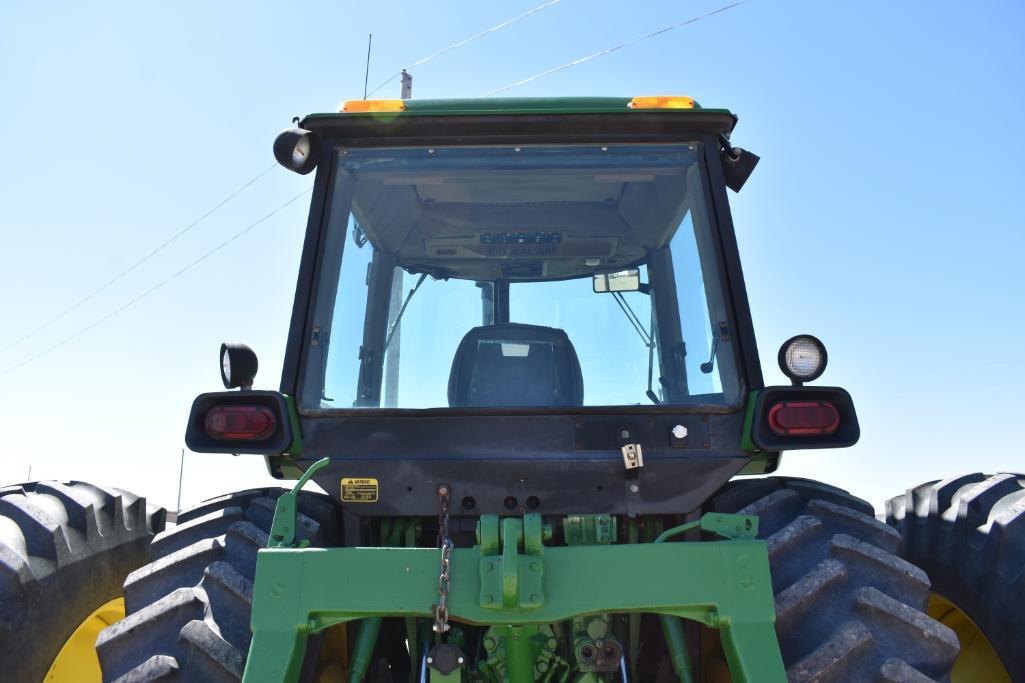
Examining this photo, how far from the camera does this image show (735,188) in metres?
3.36

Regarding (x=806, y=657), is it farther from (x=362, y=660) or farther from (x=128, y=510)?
(x=128, y=510)

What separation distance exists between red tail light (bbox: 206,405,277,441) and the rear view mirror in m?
1.25

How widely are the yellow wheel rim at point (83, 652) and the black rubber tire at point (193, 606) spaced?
903 millimetres

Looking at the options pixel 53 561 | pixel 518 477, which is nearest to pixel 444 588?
pixel 518 477

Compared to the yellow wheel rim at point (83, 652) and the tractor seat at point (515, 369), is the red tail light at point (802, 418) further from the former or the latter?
the yellow wheel rim at point (83, 652)

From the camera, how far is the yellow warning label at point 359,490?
298 centimetres

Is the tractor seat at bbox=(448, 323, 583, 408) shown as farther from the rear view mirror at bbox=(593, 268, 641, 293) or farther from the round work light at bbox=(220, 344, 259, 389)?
the round work light at bbox=(220, 344, 259, 389)

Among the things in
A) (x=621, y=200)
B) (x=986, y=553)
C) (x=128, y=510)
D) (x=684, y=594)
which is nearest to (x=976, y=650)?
(x=986, y=553)

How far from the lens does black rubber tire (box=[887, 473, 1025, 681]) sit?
3285 mm

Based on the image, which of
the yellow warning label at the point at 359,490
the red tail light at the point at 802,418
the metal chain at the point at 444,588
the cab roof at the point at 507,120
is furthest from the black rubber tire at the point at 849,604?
the cab roof at the point at 507,120

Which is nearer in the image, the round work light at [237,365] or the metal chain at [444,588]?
the metal chain at [444,588]

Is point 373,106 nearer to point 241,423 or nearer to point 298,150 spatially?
point 298,150

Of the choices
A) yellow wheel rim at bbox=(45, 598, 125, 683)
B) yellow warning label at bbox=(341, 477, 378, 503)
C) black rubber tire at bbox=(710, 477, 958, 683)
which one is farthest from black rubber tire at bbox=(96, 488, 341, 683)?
black rubber tire at bbox=(710, 477, 958, 683)

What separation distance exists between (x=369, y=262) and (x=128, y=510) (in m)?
1.55
